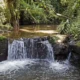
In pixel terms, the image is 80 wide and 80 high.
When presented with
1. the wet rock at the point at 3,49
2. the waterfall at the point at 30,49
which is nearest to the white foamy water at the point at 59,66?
the waterfall at the point at 30,49

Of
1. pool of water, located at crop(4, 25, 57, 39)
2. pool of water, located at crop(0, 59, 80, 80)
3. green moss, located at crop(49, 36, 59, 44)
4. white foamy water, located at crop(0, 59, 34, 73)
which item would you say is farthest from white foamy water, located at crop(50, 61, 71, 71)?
pool of water, located at crop(4, 25, 57, 39)

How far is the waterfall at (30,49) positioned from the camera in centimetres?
1247

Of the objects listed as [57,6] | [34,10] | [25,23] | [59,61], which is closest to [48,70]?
[59,61]

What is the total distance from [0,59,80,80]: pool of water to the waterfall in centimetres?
58

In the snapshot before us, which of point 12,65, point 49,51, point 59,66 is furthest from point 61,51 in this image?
point 12,65

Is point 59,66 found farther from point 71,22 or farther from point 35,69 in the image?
point 71,22

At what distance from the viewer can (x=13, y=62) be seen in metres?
11.8

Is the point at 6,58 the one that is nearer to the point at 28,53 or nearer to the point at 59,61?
the point at 28,53

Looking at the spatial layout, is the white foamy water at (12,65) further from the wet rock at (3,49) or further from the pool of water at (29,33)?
the pool of water at (29,33)

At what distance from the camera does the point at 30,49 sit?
1271 centimetres

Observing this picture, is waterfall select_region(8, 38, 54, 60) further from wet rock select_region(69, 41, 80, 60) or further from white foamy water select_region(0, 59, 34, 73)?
wet rock select_region(69, 41, 80, 60)

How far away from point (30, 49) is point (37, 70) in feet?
8.43

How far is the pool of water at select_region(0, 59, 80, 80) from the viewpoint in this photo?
31.1 ft

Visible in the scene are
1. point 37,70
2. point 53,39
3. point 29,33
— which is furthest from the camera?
point 29,33
